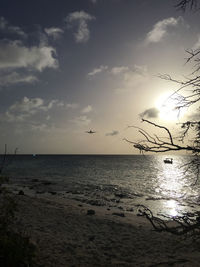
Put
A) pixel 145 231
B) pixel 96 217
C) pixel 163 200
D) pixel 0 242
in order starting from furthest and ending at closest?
pixel 163 200
pixel 96 217
pixel 145 231
pixel 0 242

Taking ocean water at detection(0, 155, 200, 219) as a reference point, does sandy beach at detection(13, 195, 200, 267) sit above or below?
above

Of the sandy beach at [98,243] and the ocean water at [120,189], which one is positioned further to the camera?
the ocean water at [120,189]

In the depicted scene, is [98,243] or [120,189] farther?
[120,189]

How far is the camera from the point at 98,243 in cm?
1069

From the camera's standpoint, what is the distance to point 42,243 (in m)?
9.38

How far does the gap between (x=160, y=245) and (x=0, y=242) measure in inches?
342

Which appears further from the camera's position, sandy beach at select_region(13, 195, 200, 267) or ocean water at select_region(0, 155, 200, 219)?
ocean water at select_region(0, 155, 200, 219)

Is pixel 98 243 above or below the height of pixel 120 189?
above

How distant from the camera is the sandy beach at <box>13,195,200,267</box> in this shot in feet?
28.1

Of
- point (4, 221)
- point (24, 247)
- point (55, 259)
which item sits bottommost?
point (55, 259)

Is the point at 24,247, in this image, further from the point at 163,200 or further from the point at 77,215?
the point at 163,200

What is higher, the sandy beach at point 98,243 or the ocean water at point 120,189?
the sandy beach at point 98,243

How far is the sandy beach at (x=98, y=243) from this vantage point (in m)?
8.56

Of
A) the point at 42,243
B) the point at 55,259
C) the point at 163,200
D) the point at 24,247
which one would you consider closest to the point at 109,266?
the point at 55,259
